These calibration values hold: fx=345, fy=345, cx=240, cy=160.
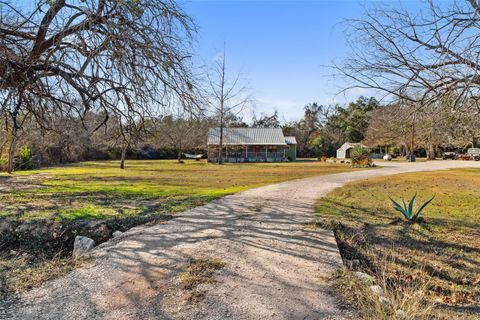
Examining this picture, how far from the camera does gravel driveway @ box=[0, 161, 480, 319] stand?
3.18 m

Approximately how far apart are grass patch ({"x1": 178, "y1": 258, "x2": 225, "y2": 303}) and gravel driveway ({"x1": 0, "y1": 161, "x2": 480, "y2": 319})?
73 mm

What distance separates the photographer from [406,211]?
7.73 metres

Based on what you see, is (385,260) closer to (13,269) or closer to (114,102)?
(13,269)

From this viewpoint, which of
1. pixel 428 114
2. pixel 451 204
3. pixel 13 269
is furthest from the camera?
pixel 451 204

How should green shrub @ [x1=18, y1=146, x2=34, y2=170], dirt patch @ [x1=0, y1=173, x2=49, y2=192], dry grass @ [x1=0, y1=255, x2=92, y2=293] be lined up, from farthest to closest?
1. green shrub @ [x1=18, y1=146, x2=34, y2=170]
2. dirt patch @ [x1=0, y1=173, x2=49, y2=192]
3. dry grass @ [x1=0, y1=255, x2=92, y2=293]

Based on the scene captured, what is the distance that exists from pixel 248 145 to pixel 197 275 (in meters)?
37.9

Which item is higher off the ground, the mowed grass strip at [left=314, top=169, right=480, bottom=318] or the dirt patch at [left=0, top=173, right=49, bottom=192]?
the dirt patch at [left=0, top=173, right=49, bottom=192]

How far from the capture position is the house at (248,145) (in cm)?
4112

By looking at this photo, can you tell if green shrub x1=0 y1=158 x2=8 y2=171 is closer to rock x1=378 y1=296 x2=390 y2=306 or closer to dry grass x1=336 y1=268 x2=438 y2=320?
dry grass x1=336 y1=268 x2=438 y2=320

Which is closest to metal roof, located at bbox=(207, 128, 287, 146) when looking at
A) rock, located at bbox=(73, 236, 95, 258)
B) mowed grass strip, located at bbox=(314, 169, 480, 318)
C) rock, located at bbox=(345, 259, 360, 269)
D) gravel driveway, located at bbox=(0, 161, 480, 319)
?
mowed grass strip, located at bbox=(314, 169, 480, 318)

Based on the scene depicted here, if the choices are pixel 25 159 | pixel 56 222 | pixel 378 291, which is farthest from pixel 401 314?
pixel 25 159

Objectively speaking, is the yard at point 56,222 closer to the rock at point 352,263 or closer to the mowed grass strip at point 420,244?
the rock at point 352,263

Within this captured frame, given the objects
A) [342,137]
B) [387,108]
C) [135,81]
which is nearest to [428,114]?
[387,108]

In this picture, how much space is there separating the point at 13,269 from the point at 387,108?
716 centimetres
